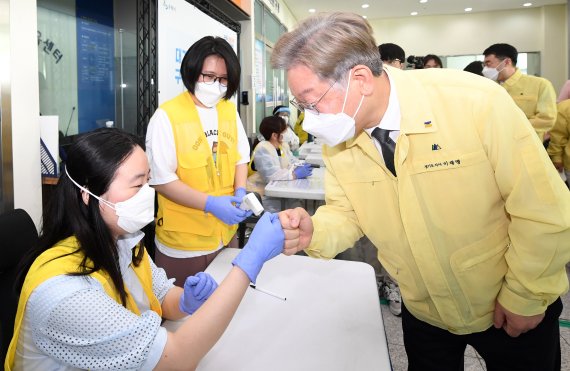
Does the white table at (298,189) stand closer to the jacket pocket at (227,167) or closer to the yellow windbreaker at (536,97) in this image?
the jacket pocket at (227,167)

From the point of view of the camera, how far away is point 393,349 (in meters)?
2.09

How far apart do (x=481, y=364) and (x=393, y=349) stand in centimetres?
42

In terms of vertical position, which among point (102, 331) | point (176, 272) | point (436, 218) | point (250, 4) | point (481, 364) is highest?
point (250, 4)

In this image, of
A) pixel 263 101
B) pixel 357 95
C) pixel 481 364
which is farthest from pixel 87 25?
pixel 263 101

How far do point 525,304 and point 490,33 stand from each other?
10.2 meters

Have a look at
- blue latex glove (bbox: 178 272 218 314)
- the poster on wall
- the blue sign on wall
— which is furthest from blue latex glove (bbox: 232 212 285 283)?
the poster on wall

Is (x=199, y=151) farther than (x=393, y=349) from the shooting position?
No

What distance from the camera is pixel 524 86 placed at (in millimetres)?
3658

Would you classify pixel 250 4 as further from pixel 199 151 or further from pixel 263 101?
pixel 199 151

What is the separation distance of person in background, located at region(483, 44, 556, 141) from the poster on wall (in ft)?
8.94

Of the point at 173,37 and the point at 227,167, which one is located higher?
the point at 173,37

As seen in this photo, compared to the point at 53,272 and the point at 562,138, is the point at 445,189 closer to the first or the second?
the point at 53,272

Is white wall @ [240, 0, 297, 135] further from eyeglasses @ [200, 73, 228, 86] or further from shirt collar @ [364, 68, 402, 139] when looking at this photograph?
shirt collar @ [364, 68, 402, 139]

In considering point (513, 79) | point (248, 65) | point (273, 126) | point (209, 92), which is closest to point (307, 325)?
point (209, 92)
